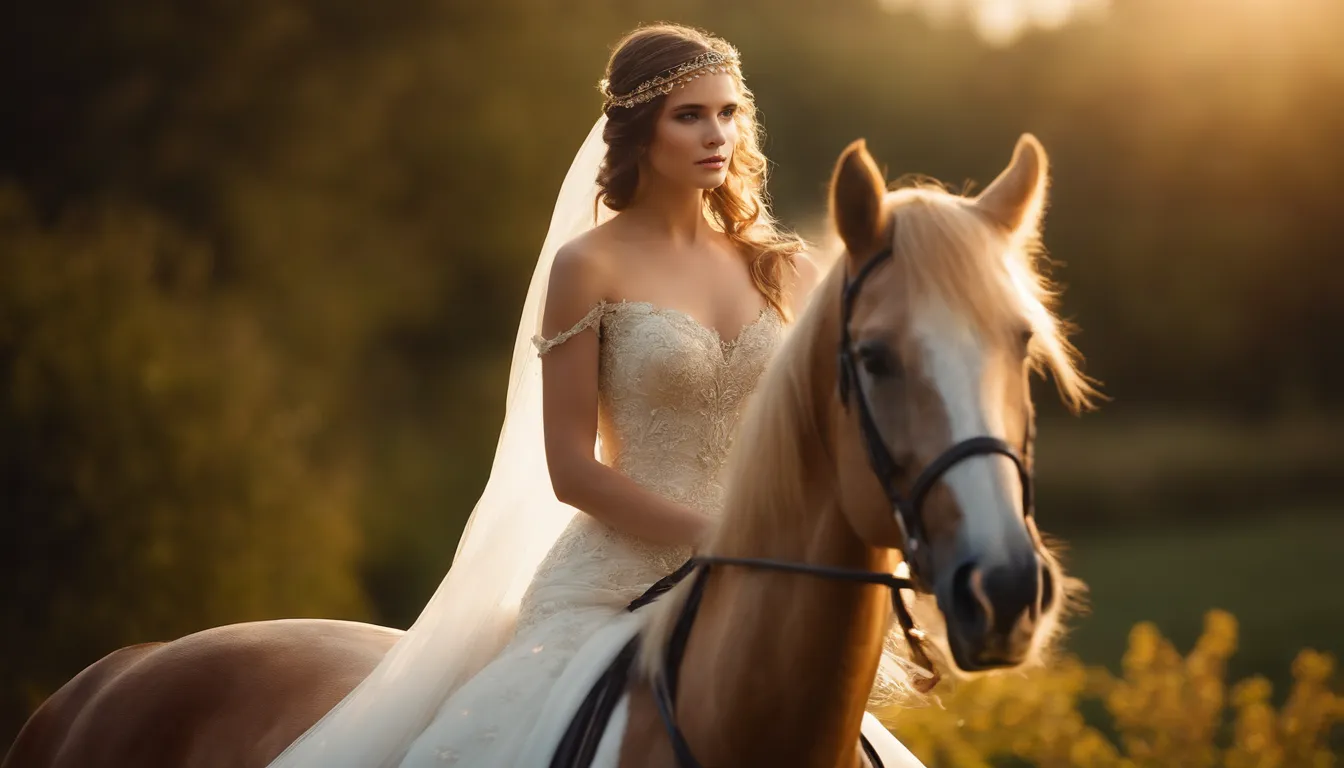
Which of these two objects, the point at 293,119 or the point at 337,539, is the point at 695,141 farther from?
the point at 293,119

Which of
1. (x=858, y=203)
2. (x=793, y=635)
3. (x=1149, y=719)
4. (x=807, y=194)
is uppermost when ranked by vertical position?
(x=807, y=194)

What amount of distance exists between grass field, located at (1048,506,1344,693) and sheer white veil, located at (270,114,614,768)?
8.72 metres

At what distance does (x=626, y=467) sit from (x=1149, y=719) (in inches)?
164

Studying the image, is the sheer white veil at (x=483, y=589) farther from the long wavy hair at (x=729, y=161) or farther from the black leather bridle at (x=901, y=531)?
the black leather bridle at (x=901, y=531)

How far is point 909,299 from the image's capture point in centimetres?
188

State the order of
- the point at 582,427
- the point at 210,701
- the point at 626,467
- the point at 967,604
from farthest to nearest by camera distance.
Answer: the point at 210,701 → the point at 626,467 → the point at 582,427 → the point at 967,604

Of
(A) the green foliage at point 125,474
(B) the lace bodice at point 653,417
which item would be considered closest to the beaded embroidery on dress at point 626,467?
(B) the lace bodice at point 653,417

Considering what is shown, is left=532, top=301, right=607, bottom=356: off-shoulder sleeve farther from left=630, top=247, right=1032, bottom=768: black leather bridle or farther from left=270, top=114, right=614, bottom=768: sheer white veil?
left=630, top=247, right=1032, bottom=768: black leather bridle

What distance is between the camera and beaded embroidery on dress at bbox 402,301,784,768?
97.1 inches

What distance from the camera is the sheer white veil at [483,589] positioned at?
267 cm

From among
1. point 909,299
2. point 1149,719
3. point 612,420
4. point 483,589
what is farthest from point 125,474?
point 909,299

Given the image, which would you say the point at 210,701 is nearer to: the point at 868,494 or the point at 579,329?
the point at 579,329

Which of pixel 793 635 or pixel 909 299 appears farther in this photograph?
pixel 793 635

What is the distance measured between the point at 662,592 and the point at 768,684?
483 mm
